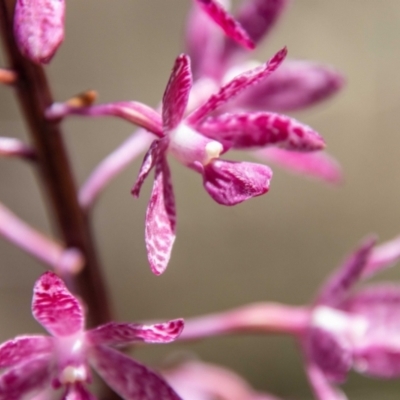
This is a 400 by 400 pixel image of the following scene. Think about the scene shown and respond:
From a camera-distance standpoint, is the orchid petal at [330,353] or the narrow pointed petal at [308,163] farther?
the narrow pointed petal at [308,163]

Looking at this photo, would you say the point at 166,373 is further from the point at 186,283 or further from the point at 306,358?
the point at 186,283

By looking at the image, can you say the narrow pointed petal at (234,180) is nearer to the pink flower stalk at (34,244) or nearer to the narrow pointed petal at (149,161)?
the narrow pointed petal at (149,161)

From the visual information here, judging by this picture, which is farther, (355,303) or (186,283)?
(186,283)

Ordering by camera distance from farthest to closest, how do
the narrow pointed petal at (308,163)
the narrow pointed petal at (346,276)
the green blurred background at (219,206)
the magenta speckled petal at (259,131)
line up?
1. the green blurred background at (219,206)
2. the narrow pointed petal at (308,163)
3. the narrow pointed petal at (346,276)
4. the magenta speckled petal at (259,131)

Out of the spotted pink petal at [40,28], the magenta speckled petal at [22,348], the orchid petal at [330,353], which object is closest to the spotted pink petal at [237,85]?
the spotted pink petal at [40,28]

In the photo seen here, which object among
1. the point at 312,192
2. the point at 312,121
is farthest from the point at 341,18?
the point at 312,192
